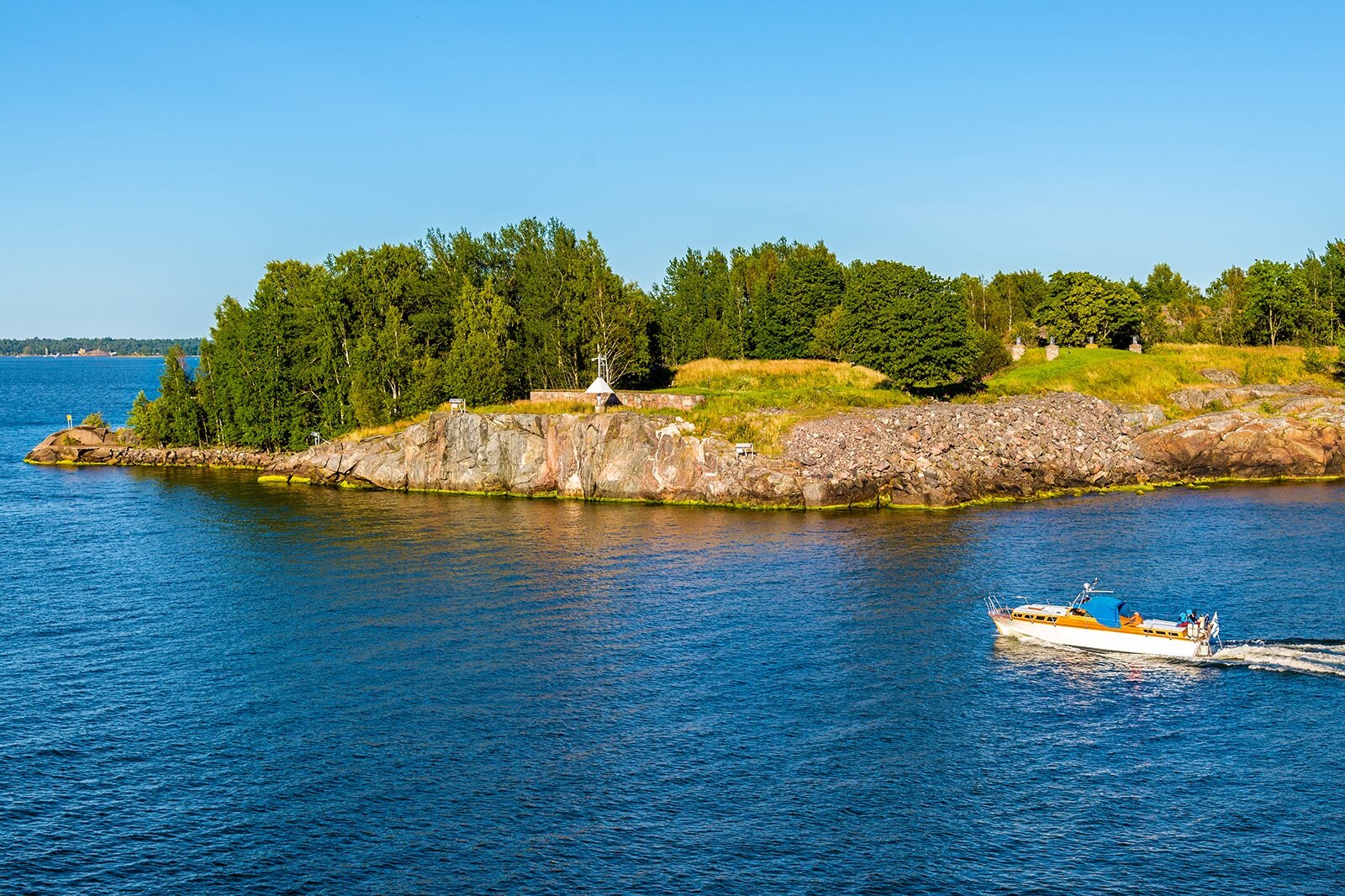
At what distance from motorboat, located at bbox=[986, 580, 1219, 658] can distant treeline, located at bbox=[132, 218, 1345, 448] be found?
206ft

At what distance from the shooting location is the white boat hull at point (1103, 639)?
5453 cm

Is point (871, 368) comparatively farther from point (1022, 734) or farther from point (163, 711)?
point (163, 711)

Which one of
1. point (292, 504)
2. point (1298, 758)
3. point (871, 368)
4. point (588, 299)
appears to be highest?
point (588, 299)

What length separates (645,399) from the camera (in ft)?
374

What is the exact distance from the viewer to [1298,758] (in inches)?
1673

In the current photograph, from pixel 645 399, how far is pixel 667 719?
226ft

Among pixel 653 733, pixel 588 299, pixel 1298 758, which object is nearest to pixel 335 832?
pixel 653 733

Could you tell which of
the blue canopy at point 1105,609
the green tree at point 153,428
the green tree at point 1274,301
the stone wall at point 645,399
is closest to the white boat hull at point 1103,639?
the blue canopy at point 1105,609

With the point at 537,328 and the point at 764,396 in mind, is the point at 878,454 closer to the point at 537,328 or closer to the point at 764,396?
the point at 764,396

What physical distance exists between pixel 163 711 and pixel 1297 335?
15448cm

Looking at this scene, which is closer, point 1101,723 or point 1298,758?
point 1298,758

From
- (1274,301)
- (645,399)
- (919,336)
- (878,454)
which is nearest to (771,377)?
(919,336)

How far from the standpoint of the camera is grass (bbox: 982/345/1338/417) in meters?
124

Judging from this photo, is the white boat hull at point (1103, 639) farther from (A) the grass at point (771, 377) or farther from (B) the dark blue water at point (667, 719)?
(A) the grass at point (771, 377)
